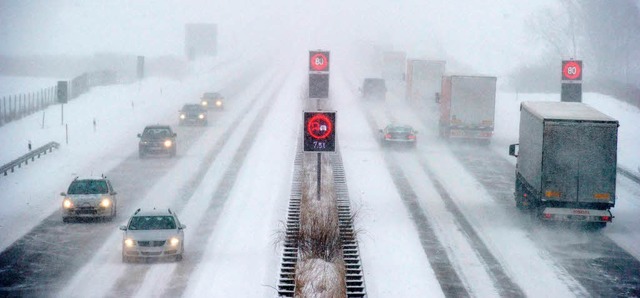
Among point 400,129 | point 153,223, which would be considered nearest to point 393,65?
point 400,129

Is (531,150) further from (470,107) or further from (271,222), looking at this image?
(470,107)

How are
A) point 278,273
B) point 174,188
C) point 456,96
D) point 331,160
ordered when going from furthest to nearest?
point 456,96
point 331,160
point 174,188
point 278,273

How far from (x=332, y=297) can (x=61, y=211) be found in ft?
48.5

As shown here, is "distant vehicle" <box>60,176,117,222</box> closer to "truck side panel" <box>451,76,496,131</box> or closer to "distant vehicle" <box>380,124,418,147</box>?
"distant vehicle" <box>380,124,418,147</box>

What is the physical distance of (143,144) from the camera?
4144 centimetres

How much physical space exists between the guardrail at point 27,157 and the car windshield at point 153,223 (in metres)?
14.4

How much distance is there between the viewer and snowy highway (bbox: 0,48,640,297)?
20.7 meters

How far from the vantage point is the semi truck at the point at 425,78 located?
192 ft

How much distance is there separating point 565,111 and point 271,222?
393 inches

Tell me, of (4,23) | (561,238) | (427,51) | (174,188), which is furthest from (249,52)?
(561,238)

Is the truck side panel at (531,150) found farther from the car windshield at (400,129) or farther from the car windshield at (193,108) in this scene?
the car windshield at (193,108)

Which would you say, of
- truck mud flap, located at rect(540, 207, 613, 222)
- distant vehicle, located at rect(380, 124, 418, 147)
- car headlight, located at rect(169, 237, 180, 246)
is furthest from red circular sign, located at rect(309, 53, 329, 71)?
car headlight, located at rect(169, 237, 180, 246)

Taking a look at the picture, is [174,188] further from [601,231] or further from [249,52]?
[249,52]

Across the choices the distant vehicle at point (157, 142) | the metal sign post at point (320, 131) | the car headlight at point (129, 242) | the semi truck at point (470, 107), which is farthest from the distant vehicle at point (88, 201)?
the semi truck at point (470, 107)
